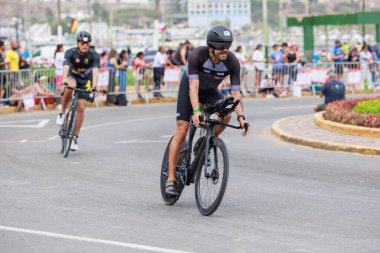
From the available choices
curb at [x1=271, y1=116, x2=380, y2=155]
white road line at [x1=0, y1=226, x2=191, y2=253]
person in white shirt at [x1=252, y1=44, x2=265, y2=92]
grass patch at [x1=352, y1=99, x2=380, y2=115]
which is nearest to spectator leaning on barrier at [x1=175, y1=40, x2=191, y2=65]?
person in white shirt at [x1=252, y1=44, x2=265, y2=92]

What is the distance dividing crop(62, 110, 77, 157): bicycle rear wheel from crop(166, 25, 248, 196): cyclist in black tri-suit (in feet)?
19.2

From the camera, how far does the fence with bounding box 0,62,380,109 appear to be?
2912 centimetres

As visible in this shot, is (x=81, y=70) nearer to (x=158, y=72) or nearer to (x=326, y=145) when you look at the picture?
(x=326, y=145)

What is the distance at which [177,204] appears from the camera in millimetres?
10961

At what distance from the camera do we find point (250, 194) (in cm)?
1176

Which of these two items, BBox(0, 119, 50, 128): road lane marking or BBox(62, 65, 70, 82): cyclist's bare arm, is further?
BBox(0, 119, 50, 128): road lane marking

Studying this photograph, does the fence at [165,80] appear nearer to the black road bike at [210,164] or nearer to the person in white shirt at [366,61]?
the person in white shirt at [366,61]

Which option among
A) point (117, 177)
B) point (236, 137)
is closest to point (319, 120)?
point (236, 137)

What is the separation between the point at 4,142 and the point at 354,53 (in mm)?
20290

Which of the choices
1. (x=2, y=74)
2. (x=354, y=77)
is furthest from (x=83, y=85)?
(x=354, y=77)

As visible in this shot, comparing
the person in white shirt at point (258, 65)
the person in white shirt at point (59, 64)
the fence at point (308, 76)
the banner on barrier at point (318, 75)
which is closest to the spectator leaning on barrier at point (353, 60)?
the fence at point (308, 76)

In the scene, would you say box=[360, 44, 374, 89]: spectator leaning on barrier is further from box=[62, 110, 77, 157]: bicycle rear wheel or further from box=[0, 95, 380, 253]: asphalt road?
box=[62, 110, 77, 157]: bicycle rear wheel

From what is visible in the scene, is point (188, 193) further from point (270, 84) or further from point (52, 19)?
point (52, 19)

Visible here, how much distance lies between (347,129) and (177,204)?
8.74m
